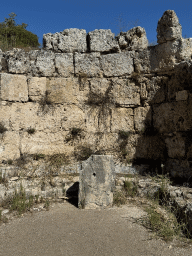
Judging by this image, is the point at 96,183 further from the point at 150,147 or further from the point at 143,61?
the point at 143,61

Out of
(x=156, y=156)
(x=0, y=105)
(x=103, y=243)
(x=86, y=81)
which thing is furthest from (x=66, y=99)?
(x=103, y=243)

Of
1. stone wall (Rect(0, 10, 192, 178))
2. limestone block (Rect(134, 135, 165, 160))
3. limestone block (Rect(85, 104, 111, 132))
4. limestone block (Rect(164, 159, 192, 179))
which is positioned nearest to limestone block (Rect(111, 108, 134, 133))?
stone wall (Rect(0, 10, 192, 178))

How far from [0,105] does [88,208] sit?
161 inches

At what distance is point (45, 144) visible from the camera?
712cm

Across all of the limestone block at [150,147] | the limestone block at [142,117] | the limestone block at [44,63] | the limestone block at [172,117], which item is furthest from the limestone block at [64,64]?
the limestone block at [150,147]

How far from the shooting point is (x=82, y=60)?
23.9 ft

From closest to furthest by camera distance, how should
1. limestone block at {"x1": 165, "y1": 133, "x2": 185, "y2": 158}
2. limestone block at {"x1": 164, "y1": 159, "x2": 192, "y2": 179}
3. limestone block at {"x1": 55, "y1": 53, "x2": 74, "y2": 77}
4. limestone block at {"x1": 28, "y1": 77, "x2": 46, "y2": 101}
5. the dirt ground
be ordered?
the dirt ground → limestone block at {"x1": 164, "y1": 159, "x2": 192, "y2": 179} → limestone block at {"x1": 165, "y1": 133, "x2": 185, "y2": 158} → limestone block at {"x1": 28, "y1": 77, "x2": 46, "y2": 101} → limestone block at {"x1": 55, "y1": 53, "x2": 74, "y2": 77}

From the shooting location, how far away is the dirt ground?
10.8 ft

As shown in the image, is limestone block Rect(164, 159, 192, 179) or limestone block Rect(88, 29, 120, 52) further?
limestone block Rect(88, 29, 120, 52)

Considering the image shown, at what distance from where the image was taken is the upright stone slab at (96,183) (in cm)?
477

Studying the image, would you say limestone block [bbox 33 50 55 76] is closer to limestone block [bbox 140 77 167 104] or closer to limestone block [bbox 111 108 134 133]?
limestone block [bbox 111 108 134 133]

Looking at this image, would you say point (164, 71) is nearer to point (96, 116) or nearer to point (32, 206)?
point (96, 116)

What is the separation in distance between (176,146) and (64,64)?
4171 mm

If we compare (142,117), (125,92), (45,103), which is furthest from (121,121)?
Answer: (45,103)
